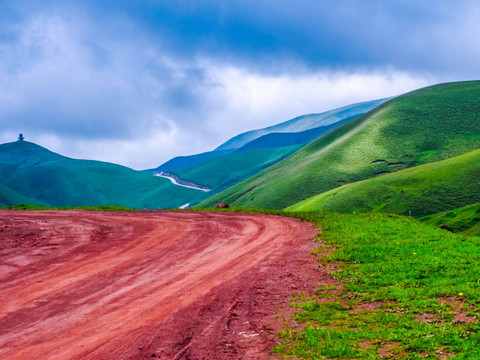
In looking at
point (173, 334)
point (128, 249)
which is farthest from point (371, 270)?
point (128, 249)

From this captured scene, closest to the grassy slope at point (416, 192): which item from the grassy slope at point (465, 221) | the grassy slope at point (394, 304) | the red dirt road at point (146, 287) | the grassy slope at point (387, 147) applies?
the grassy slope at point (465, 221)

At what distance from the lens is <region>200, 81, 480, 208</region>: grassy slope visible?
488 feet

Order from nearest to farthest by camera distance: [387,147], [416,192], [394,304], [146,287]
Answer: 1. [394,304]
2. [146,287]
3. [416,192]
4. [387,147]

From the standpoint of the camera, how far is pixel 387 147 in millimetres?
162750

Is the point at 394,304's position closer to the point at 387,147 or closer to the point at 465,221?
the point at 465,221

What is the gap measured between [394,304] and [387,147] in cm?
15555

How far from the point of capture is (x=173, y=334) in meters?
12.9

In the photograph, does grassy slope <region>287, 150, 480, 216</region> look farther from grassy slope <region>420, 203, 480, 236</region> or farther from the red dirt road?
the red dirt road

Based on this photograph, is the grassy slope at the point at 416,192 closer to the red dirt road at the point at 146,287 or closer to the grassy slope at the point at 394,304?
the red dirt road at the point at 146,287

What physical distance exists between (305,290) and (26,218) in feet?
88.3

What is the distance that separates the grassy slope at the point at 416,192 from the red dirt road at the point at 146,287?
7567cm

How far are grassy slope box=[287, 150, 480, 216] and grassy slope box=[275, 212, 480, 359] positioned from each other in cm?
8078

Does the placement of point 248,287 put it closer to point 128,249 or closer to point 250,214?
point 128,249

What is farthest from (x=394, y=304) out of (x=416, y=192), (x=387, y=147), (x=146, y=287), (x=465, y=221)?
(x=387, y=147)
